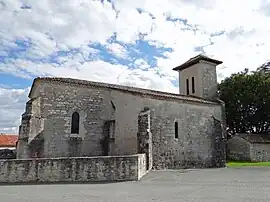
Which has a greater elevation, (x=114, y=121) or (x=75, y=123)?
(x=114, y=121)

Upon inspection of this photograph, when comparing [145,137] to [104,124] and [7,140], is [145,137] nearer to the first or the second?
[104,124]

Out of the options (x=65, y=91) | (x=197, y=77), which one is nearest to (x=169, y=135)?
(x=65, y=91)

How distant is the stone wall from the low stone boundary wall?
5.47 m

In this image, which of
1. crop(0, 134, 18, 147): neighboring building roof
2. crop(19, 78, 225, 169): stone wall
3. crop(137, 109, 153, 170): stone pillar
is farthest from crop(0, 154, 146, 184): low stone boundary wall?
crop(0, 134, 18, 147): neighboring building roof

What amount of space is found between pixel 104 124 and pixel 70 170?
26.1 feet

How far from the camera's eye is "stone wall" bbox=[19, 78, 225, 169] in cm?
1994

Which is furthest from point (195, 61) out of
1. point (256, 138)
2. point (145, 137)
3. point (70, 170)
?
point (70, 170)

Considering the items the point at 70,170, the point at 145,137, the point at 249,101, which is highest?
the point at 249,101

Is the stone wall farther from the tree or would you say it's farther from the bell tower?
the tree

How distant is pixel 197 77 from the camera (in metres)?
30.9

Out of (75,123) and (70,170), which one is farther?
(75,123)

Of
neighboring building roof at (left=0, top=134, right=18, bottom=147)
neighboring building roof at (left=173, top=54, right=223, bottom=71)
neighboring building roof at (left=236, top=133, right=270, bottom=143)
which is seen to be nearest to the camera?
neighboring building roof at (left=236, top=133, right=270, bottom=143)

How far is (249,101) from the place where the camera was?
35.6 m

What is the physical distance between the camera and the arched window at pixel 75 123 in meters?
20.5
